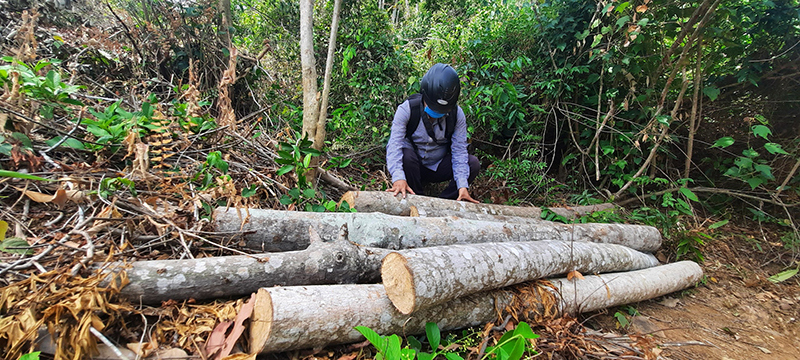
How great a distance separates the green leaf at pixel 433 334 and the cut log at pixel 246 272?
1.45ft

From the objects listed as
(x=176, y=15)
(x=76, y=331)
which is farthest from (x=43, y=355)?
(x=176, y=15)

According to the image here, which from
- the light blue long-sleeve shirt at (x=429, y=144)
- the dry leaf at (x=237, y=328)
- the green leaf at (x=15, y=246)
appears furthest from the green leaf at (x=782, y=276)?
the green leaf at (x=15, y=246)

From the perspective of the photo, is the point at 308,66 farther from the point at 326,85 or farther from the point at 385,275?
the point at 385,275

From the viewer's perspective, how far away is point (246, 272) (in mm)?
1662

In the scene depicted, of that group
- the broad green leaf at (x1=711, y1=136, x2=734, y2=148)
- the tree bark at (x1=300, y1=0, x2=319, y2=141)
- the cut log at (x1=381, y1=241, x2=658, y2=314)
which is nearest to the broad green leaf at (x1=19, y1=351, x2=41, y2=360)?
the cut log at (x1=381, y1=241, x2=658, y2=314)

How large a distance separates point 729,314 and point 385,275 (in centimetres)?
316

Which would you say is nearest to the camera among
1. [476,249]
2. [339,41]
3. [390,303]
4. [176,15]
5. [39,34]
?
[390,303]

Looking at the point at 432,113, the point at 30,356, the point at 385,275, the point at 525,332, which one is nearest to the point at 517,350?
the point at 525,332

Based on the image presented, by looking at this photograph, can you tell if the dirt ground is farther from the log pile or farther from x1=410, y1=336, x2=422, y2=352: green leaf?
x1=410, y1=336, x2=422, y2=352: green leaf

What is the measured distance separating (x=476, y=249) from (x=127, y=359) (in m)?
1.70

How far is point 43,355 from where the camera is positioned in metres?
1.22

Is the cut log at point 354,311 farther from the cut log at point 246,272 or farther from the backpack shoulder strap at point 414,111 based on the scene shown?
the backpack shoulder strap at point 414,111

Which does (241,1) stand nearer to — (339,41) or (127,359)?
(339,41)

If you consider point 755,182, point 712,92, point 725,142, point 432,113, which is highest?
point 712,92
